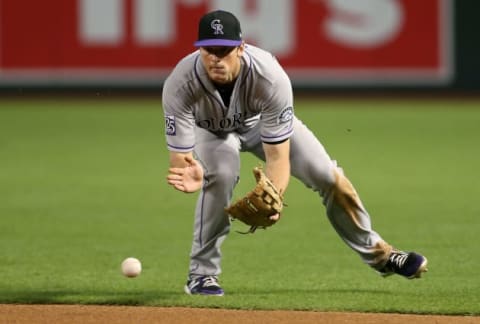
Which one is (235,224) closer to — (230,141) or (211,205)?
(211,205)

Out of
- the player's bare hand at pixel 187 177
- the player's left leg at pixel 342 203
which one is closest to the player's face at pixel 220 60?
the player's bare hand at pixel 187 177

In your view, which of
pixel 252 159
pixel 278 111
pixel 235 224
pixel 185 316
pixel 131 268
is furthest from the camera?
pixel 252 159

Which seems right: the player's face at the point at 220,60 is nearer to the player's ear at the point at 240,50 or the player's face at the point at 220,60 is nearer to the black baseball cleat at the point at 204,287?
the player's ear at the point at 240,50

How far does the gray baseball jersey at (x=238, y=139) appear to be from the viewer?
5.88 metres

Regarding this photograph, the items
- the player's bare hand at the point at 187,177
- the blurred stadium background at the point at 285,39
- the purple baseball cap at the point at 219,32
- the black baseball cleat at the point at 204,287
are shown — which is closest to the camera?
the purple baseball cap at the point at 219,32

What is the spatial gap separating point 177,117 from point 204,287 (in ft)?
3.47

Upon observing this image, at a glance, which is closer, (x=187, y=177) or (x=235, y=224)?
(x=187, y=177)

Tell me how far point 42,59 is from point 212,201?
1401 cm

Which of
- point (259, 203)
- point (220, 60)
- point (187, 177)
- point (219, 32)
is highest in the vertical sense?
point (219, 32)

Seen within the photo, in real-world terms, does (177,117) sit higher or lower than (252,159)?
higher

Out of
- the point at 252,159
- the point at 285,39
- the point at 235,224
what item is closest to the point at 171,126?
the point at 235,224

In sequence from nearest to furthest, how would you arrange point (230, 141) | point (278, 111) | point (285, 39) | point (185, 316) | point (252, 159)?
point (185, 316) → point (278, 111) → point (230, 141) → point (252, 159) → point (285, 39)

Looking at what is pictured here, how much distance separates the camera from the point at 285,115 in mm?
5922

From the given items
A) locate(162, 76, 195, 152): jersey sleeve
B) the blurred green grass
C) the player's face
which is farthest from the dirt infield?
the player's face
